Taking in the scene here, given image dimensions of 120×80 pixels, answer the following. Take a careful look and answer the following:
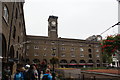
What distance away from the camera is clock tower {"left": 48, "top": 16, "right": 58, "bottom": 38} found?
52634 mm

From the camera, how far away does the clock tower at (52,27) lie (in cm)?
5263

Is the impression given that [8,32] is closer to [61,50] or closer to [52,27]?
[61,50]

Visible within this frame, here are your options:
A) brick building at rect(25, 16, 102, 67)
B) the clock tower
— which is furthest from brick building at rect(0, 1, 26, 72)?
the clock tower

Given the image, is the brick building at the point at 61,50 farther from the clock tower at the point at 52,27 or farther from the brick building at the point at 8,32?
the brick building at the point at 8,32

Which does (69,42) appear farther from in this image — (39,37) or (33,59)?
(33,59)

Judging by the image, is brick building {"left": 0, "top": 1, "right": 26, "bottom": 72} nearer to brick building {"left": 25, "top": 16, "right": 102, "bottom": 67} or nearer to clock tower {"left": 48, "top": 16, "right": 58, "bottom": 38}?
brick building {"left": 25, "top": 16, "right": 102, "bottom": 67}

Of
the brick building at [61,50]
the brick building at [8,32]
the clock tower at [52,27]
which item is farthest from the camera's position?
the clock tower at [52,27]

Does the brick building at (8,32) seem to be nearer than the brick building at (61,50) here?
Yes

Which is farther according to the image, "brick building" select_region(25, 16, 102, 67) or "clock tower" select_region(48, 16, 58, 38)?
"clock tower" select_region(48, 16, 58, 38)

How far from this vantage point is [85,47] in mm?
56844

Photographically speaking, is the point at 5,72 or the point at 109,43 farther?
the point at 109,43

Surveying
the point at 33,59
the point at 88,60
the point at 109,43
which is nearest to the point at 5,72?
the point at 109,43

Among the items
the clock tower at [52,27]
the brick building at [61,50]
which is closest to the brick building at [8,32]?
the brick building at [61,50]

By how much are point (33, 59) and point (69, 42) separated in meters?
16.6
